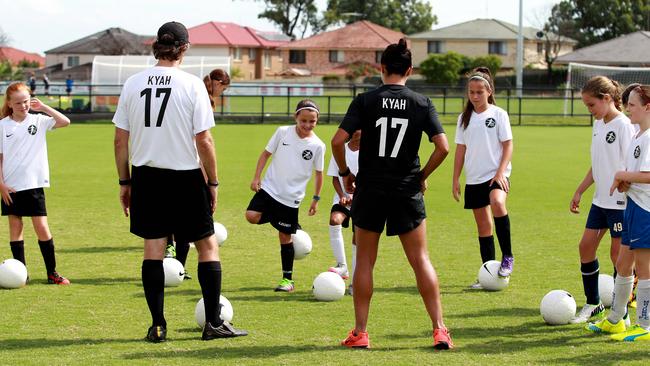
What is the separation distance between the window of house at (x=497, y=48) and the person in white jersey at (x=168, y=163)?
274 ft

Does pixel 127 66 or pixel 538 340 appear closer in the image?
pixel 538 340

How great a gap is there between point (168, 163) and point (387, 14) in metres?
107

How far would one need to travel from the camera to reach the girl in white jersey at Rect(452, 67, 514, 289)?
9555 millimetres

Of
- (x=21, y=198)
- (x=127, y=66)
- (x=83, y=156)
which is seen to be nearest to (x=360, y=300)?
(x=21, y=198)

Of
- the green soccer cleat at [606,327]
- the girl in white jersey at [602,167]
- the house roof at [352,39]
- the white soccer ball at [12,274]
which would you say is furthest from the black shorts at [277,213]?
the house roof at [352,39]

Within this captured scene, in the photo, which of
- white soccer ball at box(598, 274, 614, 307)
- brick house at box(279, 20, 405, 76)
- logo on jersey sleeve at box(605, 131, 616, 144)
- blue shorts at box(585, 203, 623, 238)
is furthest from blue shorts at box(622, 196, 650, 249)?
brick house at box(279, 20, 405, 76)

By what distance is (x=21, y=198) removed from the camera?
9.47 meters

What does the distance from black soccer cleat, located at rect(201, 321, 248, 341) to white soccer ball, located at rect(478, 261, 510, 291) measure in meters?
2.96

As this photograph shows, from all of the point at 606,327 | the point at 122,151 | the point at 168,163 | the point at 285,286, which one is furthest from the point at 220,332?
the point at 606,327

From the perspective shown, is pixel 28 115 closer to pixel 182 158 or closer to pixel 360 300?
pixel 182 158

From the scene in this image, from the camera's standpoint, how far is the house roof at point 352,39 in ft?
301

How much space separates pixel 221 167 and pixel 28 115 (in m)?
13.4

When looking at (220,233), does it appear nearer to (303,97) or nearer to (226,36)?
(303,97)

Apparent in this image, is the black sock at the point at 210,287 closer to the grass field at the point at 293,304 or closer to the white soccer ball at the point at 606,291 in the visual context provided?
the grass field at the point at 293,304
